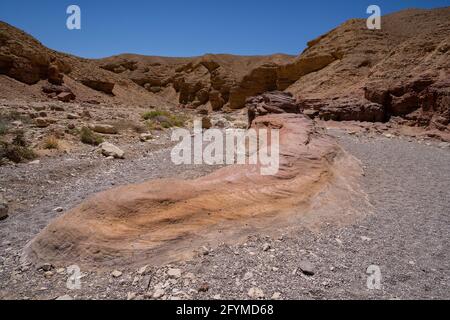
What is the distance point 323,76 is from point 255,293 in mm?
22897

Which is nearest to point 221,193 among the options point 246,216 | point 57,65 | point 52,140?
point 246,216

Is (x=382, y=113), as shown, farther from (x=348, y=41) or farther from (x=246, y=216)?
(x=348, y=41)

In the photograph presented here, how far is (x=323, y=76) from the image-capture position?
23.1m

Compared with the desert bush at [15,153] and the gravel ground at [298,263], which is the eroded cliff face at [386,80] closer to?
the gravel ground at [298,263]

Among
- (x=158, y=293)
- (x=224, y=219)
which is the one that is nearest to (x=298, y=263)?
(x=224, y=219)

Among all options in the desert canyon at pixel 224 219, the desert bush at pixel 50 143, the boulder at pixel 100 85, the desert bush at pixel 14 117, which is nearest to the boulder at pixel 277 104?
the desert canyon at pixel 224 219

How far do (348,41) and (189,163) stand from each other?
22.9 meters

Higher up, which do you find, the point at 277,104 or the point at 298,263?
the point at 277,104

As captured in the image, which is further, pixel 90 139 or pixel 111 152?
pixel 90 139

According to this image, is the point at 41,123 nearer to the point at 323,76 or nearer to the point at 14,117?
the point at 14,117

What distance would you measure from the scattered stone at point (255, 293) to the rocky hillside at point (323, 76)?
1133cm

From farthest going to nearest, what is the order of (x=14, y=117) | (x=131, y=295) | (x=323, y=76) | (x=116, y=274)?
(x=323, y=76)
(x=14, y=117)
(x=116, y=274)
(x=131, y=295)

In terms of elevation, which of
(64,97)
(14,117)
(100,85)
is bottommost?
(14,117)

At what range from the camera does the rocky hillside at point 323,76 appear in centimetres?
1298
